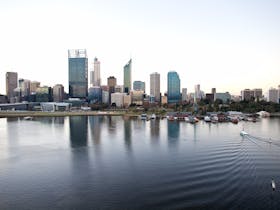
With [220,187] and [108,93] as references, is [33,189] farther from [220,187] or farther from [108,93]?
[108,93]

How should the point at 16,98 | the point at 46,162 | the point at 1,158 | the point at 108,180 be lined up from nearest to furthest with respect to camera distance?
the point at 108,180, the point at 46,162, the point at 1,158, the point at 16,98

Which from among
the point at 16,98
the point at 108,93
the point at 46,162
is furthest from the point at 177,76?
the point at 46,162

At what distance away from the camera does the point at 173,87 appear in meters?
110

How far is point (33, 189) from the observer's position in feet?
30.8

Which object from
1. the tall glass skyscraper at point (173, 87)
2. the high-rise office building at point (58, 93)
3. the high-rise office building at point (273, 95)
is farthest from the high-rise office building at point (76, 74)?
the high-rise office building at point (273, 95)

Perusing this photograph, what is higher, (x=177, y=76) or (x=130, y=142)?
(x=177, y=76)

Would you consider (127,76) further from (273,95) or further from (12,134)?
(12,134)

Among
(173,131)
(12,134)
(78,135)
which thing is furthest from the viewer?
(173,131)

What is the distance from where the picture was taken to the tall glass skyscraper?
361 ft

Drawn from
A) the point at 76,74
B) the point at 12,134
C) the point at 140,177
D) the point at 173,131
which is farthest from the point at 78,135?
the point at 76,74

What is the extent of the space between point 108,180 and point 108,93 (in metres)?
100

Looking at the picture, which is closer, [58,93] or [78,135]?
[78,135]

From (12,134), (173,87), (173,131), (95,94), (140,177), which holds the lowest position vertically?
(173,131)

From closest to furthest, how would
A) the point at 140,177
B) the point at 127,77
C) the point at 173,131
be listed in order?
the point at 140,177, the point at 173,131, the point at 127,77
